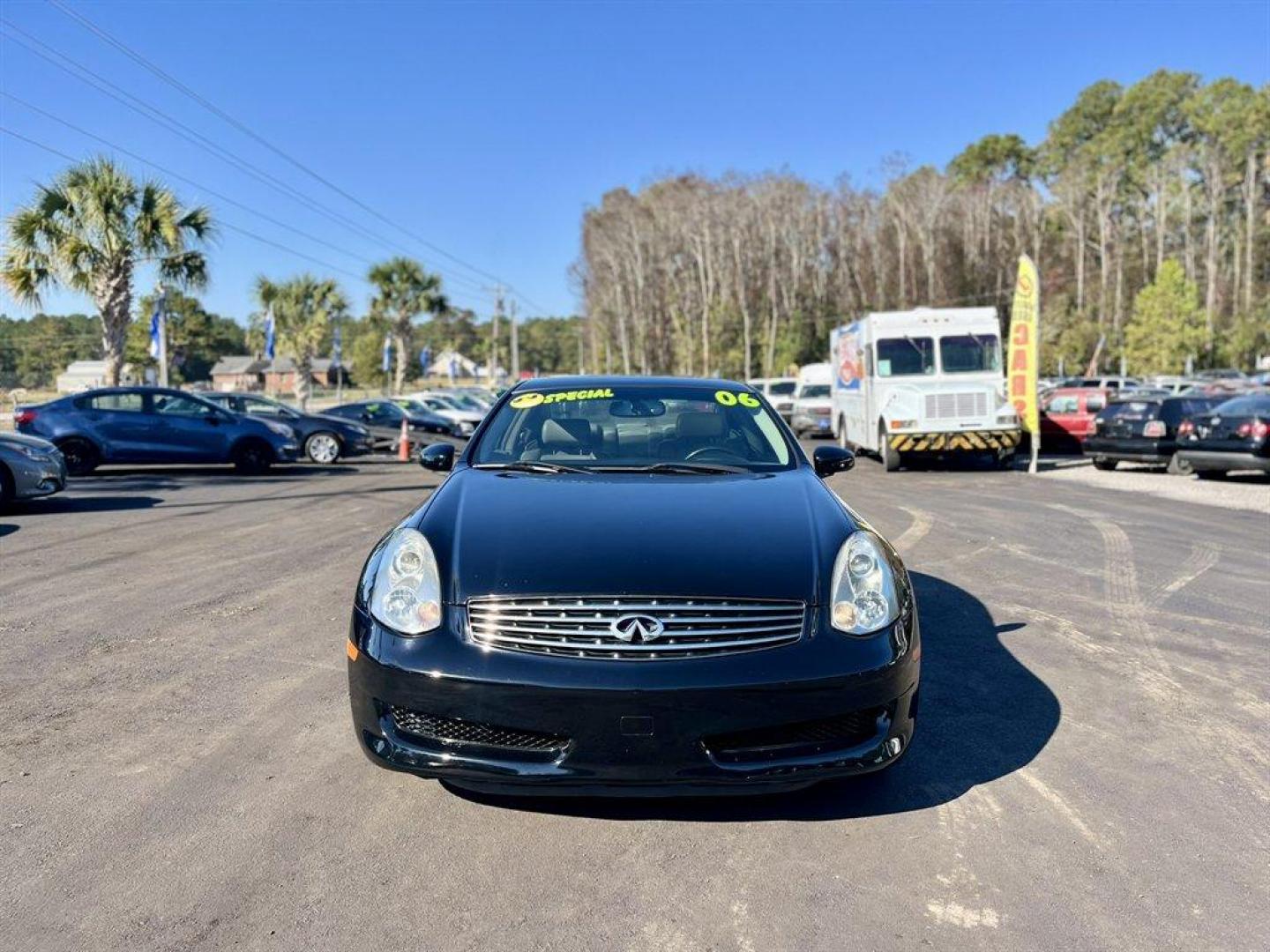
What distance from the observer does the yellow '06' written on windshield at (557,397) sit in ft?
17.3

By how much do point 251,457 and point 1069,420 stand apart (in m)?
17.3

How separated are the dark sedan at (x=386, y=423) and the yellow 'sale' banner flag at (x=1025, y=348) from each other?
1323 cm

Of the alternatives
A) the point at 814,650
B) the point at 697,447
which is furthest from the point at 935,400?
the point at 814,650

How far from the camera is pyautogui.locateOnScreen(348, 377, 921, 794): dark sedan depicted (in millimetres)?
3053

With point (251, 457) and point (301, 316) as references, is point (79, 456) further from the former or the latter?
point (301, 316)

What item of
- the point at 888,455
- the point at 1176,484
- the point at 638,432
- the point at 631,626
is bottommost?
the point at 1176,484

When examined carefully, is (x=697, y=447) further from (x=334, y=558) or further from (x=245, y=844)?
(x=334, y=558)

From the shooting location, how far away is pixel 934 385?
18.7m

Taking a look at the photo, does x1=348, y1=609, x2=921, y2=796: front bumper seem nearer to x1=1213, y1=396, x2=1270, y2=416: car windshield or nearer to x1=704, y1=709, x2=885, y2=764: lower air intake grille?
x1=704, y1=709, x2=885, y2=764: lower air intake grille

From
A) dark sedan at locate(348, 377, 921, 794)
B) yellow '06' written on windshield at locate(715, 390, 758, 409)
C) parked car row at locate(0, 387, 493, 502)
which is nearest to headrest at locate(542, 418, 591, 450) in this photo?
yellow '06' written on windshield at locate(715, 390, 758, 409)

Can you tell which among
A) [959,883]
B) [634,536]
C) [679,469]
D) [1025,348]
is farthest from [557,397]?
[1025,348]

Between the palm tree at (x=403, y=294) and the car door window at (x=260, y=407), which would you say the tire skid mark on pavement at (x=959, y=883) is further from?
the palm tree at (x=403, y=294)

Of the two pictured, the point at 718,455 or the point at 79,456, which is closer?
the point at 718,455

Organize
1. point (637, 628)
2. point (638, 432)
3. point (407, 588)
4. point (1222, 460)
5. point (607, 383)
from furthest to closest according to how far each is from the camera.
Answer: point (1222, 460), point (607, 383), point (638, 432), point (407, 588), point (637, 628)
